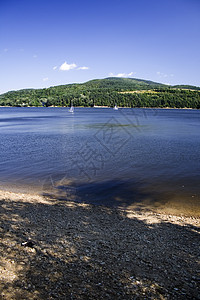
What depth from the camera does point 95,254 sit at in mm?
6930

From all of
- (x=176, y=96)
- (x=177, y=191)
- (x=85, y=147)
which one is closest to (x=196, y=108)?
(x=176, y=96)

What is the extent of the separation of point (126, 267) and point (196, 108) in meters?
197

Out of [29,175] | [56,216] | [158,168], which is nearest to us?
[56,216]

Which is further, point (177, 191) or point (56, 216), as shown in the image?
point (177, 191)

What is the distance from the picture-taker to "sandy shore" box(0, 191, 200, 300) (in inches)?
213

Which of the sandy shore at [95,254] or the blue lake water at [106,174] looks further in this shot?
the blue lake water at [106,174]

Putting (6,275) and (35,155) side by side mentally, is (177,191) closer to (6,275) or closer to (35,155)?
(6,275)

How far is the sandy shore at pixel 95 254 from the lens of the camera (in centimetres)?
540

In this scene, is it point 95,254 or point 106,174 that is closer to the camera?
point 95,254

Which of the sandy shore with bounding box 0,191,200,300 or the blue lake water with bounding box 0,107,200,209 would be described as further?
the blue lake water with bounding box 0,107,200,209

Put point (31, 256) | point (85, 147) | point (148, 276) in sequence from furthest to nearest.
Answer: point (85, 147), point (31, 256), point (148, 276)

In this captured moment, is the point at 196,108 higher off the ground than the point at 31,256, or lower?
higher

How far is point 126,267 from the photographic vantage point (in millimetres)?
6371

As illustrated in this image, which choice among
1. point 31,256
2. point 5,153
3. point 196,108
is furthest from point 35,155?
point 196,108
